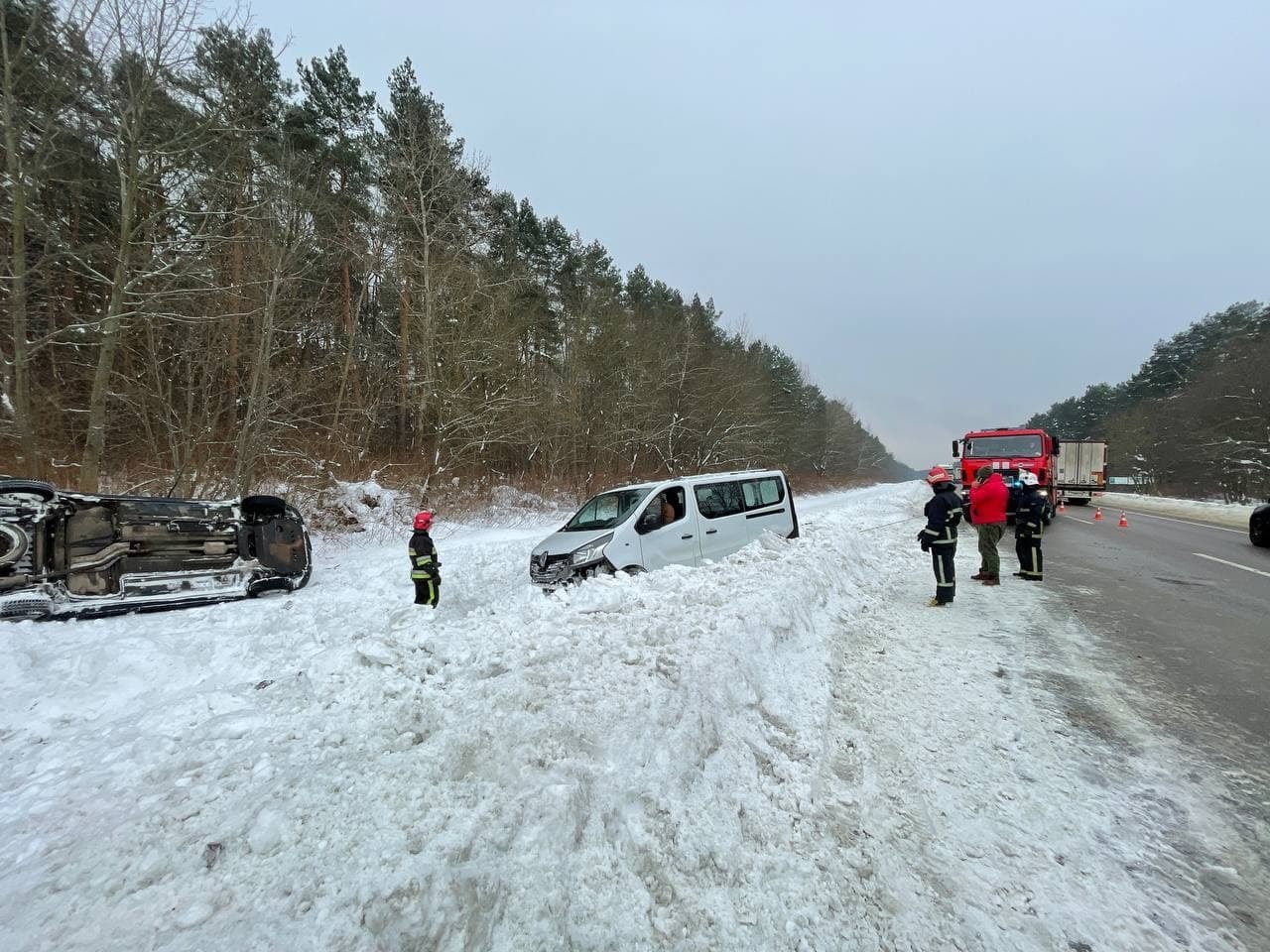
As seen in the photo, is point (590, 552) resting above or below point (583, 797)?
above

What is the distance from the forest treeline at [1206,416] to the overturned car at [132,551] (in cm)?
4807

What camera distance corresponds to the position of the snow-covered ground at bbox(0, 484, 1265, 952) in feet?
6.68

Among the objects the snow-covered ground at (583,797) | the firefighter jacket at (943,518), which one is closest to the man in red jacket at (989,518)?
the firefighter jacket at (943,518)

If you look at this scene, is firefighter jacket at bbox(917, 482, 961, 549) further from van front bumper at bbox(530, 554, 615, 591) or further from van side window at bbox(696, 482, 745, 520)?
van front bumper at bbox(530, 554, 615, 591)

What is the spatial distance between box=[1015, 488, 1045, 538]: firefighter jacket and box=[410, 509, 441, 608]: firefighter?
8.95 metres

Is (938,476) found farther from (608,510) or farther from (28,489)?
(28,489)

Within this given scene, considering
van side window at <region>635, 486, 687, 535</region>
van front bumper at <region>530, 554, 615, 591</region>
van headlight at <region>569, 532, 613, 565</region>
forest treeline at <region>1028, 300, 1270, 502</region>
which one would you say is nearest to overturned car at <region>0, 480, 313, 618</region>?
van front bumper at <region>530, 554, 615, 591</region>

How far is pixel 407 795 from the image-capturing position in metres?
2.56

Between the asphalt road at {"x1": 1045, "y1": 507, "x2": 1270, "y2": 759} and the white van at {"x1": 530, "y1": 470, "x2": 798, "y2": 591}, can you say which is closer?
the asphalt road at {"x1": 1045, "y1": 507, "x2": 1270, "y2": 759}

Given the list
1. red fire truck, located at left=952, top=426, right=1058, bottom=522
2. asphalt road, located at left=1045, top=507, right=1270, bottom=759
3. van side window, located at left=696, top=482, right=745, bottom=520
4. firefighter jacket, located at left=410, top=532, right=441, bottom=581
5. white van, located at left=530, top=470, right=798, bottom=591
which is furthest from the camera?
red fire truck, located at left=952, top=426, right=1058, bottom=522

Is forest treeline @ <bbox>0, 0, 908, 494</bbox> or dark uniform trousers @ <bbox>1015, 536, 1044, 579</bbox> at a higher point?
forest treeline @ <bbox>0, 0, 908, 494</bbox>

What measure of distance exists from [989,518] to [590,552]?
632 centimetres

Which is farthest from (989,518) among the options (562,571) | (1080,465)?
(1080,465)

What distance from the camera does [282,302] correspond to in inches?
471
